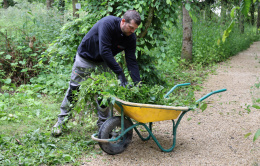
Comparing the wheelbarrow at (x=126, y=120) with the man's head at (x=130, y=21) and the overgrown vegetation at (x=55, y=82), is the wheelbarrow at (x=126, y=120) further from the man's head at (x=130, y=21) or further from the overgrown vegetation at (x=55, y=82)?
the man's head at (x=130, y=21)

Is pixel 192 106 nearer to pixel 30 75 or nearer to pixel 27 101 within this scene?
pixel 27 101

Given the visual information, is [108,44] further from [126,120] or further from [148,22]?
[148,22]

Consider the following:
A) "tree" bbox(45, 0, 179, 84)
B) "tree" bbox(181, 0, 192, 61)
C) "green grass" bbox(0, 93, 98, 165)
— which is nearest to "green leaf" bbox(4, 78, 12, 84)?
"green grass" bbox(0, 93, 98, 165)

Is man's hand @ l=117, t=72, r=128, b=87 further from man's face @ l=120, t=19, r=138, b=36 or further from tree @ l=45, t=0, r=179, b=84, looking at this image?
tree @ l=45, t=0, r=179, b=84

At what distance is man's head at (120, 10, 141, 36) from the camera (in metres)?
2.75

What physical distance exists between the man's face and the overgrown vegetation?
59 cm

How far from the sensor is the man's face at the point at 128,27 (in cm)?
278

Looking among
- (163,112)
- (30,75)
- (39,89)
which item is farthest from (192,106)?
(30,75)

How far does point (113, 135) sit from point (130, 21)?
1.28m

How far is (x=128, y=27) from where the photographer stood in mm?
2824

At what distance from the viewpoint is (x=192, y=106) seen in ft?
9.03

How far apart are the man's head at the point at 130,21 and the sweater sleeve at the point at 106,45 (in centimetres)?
16

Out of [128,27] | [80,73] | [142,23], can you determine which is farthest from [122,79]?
[142,23]

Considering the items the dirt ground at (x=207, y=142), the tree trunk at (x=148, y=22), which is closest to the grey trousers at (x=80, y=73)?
the dirt ground at (x=207, y=142)
